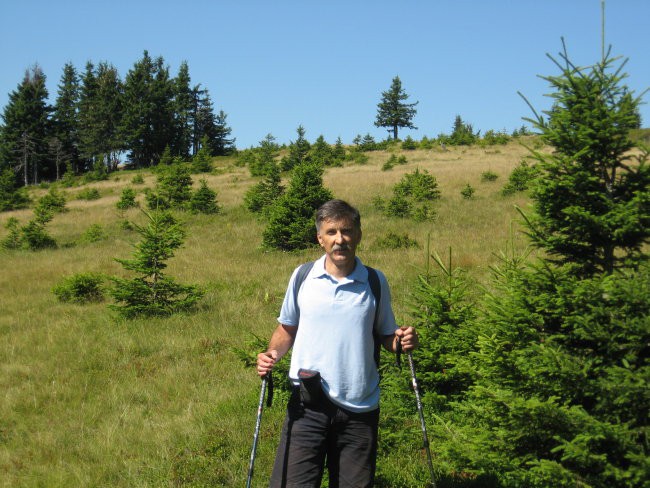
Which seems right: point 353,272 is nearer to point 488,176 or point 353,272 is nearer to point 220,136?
point 488,176

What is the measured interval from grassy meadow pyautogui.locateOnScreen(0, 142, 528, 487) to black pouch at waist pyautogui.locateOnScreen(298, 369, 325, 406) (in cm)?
175

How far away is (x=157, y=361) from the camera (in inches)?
317

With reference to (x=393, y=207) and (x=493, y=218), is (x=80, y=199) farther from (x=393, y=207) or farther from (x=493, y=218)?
(x=493, y=218)

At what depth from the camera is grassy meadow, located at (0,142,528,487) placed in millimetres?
4996

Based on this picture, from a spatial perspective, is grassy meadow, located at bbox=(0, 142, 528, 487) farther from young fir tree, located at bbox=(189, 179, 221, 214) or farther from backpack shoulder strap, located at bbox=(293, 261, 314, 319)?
young fir tree, located at bbox=(189, 179, 221, 214)

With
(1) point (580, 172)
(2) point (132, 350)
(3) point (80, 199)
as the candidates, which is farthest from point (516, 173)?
(3) point (80, 199)

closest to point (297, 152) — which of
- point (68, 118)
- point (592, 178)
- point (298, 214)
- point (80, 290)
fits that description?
point (298, 214)

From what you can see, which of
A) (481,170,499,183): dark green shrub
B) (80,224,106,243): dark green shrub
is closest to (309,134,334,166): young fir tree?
(481,170,499,183): dark green shrub

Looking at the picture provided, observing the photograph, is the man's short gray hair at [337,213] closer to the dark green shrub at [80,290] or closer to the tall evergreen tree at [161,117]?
the dark green shrub at [80,290]

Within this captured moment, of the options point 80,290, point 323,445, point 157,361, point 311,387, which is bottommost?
point 157,361

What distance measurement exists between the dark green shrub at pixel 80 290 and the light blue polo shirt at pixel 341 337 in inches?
396

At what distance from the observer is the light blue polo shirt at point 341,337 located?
3.12 metres

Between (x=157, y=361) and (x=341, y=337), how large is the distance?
223 inches

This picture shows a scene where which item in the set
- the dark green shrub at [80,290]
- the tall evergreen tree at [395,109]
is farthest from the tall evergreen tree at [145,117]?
the dark green shrub at [80,290]
